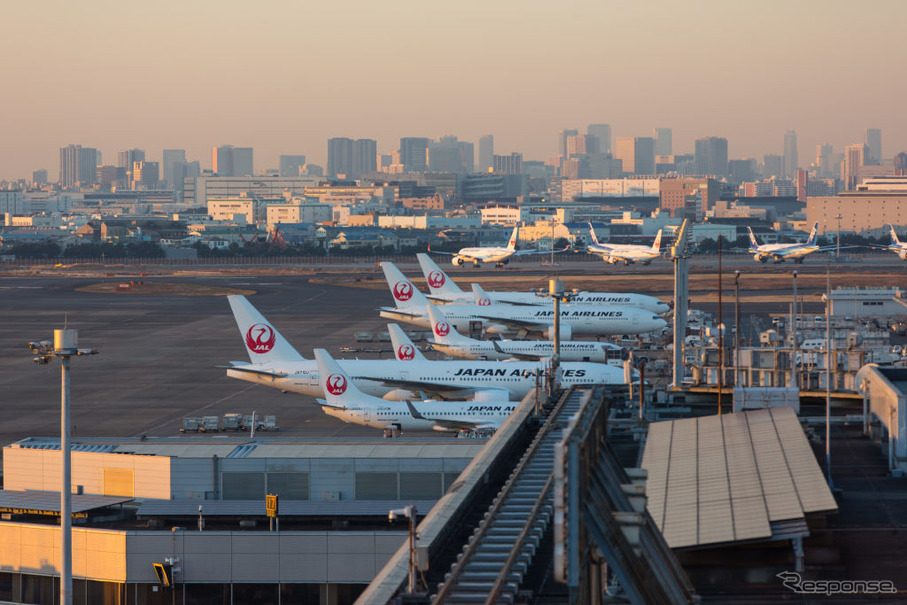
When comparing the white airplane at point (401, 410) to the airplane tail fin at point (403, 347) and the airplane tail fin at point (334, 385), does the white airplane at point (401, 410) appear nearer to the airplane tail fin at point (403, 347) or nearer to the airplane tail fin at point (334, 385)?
the airplane tail fin at point (334, 385)

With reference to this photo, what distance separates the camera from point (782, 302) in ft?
A: 434

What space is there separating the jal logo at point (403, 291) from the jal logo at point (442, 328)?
17.8 meters

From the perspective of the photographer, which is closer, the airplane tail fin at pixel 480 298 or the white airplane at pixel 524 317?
the white airplane at pixel 524 317

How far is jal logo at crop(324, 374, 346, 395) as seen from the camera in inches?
2318

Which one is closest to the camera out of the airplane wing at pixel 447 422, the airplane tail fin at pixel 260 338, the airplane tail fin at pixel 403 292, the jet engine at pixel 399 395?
the airplane wing at pixel 447 422

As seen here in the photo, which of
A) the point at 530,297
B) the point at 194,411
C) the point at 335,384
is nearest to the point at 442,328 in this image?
the point at 194,411

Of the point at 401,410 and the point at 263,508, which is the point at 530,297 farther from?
the point at 263,508

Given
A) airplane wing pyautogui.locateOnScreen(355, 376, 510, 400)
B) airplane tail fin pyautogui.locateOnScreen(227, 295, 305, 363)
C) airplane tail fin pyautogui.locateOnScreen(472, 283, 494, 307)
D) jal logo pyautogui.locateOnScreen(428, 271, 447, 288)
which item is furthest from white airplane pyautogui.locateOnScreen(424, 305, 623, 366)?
jal logo pyautogui.locateOnScreen(428, 271, 447, 288)

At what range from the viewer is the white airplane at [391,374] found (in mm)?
65500

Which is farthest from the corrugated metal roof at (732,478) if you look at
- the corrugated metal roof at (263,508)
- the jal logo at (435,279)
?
the jal logo at (435,279)

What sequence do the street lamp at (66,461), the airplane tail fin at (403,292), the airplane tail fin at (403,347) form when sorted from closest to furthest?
the street lamp at (66,461) → the airplane tail fin at (403,347) → the airplane tail fin at (403,292)

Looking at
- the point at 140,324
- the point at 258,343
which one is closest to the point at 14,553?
the point at 258,343

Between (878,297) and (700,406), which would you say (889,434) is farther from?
(878,297)

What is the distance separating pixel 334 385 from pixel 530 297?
58536 millimetres
